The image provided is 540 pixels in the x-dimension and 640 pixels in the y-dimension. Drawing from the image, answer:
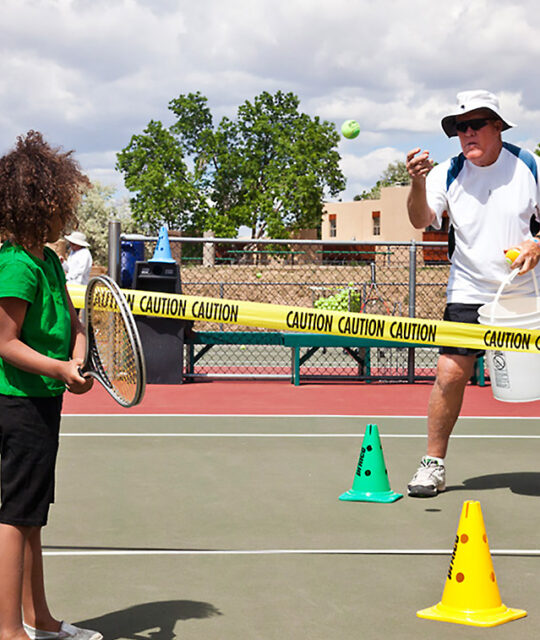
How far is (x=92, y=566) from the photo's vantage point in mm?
4234

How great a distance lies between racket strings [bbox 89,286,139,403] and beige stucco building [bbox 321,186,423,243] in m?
53.4

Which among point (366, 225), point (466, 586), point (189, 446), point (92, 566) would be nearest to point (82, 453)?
point (189, 446)

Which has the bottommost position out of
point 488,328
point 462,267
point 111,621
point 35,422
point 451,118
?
point 111,621

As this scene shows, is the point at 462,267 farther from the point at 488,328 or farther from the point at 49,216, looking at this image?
the point at 49,216

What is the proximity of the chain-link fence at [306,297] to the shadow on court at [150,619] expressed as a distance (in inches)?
328

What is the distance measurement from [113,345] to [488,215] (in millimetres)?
2990

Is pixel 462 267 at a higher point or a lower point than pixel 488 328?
higher

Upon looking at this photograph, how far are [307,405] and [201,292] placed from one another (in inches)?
514

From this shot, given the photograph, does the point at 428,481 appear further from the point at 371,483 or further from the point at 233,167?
the point at 233,167

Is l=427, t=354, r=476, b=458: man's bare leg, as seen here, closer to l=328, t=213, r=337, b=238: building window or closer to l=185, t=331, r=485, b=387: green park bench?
l=185, t=331, r=485, b=387: green park bench

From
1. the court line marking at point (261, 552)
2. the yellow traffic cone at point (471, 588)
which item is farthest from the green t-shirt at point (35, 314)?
the yellow traffic cone at point (471, 588)

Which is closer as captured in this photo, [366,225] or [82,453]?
[82,453]

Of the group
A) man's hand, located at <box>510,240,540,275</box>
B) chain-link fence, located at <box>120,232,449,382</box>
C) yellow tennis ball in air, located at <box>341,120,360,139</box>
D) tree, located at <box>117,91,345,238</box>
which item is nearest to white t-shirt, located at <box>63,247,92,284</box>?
chain-link fence, located at <box>120,232,449,382</box>

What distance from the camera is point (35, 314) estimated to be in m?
3.12
